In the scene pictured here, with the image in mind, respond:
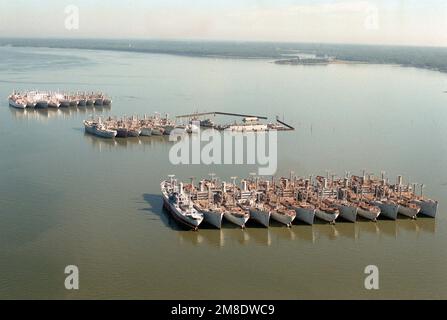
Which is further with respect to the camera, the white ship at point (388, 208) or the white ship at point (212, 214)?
the white ship at point (388, 208)

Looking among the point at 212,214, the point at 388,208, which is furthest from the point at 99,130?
the point at 388,208

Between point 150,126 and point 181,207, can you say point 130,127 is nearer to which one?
point 150,126

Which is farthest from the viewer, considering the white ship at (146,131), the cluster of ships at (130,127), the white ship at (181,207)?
the white ship at (146,131)

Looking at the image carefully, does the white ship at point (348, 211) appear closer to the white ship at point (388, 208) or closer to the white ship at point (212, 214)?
the white ship at point (388, 208)

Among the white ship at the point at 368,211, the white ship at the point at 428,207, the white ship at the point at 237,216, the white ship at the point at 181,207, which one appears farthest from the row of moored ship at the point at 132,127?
the white ship at the point at 428,207
